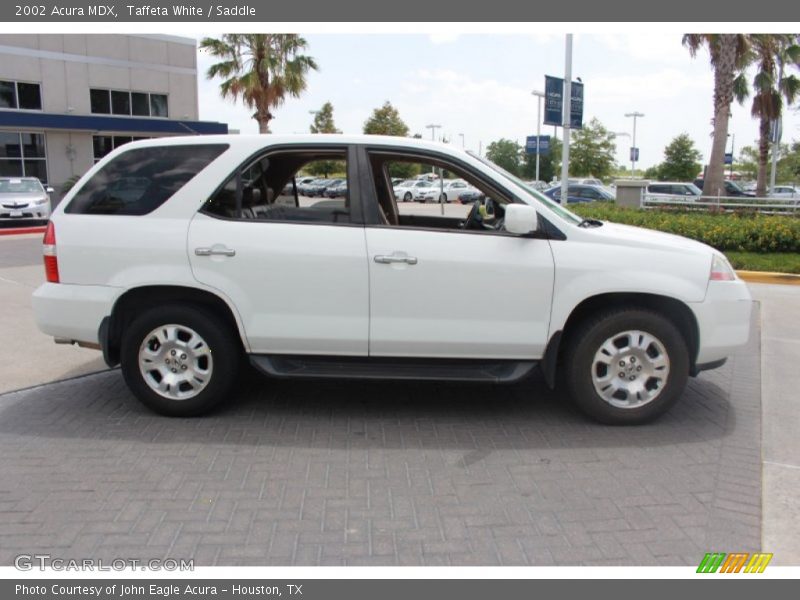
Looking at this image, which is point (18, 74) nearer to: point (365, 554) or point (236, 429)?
point (236, 429)

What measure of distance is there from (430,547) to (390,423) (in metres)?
1.68

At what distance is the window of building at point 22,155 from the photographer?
2914 centimetres

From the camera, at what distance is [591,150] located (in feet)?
204

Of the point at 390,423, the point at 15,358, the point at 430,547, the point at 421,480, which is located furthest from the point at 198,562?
the point at 15,358

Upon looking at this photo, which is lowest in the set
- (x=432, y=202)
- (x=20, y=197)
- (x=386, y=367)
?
(x=386, y=367)

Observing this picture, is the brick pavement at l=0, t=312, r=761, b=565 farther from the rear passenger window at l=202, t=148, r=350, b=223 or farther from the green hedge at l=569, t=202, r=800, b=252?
the green hedge at l=569, t=202, r=800, b=252

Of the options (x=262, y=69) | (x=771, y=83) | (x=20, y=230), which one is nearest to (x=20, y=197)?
(x=20, y=230)

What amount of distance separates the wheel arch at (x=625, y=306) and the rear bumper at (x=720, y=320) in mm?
45

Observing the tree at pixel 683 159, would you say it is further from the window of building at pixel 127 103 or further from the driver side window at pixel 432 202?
the driver side window at pixel 432 202

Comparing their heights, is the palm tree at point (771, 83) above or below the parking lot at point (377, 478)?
above

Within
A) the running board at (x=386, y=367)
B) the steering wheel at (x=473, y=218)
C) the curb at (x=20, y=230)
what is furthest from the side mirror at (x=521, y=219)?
the curb at (x=20, y=230)

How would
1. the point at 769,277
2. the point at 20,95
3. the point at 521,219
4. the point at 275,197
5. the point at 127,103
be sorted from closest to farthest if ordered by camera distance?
the point at 521,219, the point at 275,197, the point at 769,277, the point at 20,95, the point at 127,103

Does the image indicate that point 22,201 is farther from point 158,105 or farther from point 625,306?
point 625,306

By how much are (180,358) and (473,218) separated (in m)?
2.34
